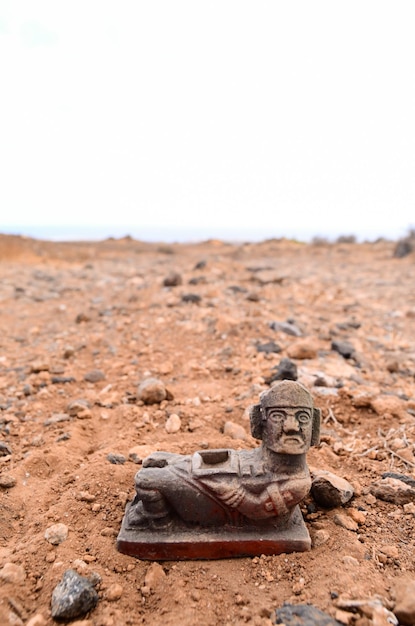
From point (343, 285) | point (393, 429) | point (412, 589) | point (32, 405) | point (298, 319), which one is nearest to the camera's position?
point (412, 589)

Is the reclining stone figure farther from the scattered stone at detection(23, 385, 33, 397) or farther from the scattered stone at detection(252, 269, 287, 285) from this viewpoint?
the scattered stone at detection(252, 269, 287, 285)

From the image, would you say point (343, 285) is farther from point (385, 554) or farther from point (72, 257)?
point (72, 257)

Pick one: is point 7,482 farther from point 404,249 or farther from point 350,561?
point 404,249

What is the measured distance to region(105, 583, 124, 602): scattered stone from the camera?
7.77ft

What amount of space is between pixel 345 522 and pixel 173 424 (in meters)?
1.64

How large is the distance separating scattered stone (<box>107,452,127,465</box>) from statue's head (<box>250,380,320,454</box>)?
4.07 feet

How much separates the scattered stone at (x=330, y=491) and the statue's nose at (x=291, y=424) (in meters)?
0.61

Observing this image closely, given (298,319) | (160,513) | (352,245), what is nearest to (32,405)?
(160,513)

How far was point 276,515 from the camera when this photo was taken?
269 centimetres

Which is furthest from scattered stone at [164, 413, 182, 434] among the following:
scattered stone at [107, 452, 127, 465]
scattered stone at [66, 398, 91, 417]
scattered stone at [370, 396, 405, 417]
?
scattered stone at [370, 396, 405, 417]

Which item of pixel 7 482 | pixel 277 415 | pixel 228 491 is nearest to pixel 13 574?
pixel 7 482

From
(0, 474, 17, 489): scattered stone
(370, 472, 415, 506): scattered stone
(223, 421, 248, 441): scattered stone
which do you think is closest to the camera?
(370, 472, 415, 506): scattered stone

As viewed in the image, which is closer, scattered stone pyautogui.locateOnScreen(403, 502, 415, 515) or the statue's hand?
the statue's hand

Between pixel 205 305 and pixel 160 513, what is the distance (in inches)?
183
